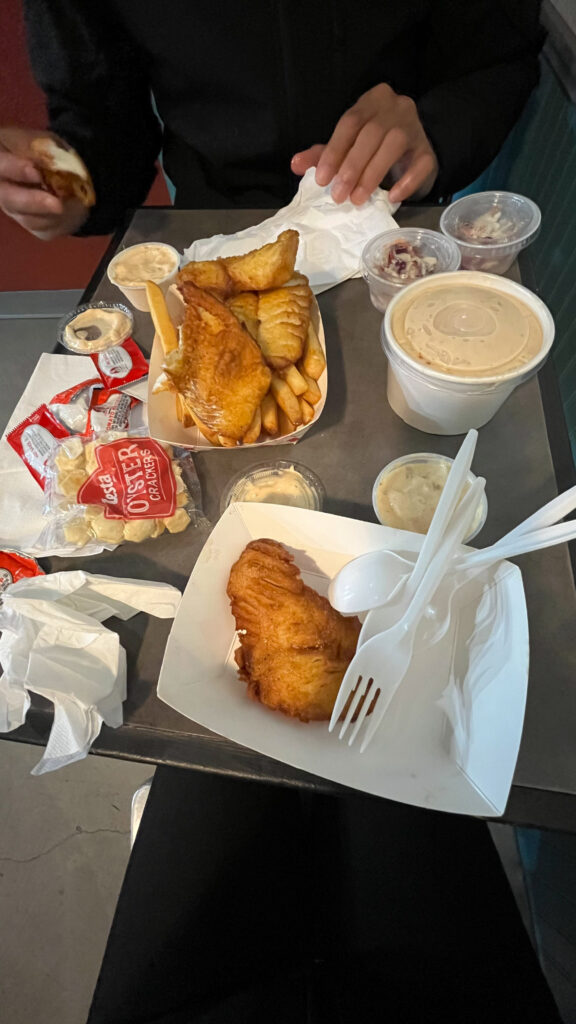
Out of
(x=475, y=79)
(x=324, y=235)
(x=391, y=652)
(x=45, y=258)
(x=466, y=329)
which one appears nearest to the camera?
(x=391, y=652)

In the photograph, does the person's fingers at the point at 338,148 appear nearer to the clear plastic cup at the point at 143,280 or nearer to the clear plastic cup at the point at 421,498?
the clear plastic cup at the point at 143,280

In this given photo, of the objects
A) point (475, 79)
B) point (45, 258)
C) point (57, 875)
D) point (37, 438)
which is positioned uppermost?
point (475, 79)

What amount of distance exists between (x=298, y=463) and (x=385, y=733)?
2.02ft

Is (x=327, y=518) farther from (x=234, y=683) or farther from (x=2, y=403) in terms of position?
(x=2, y=403)

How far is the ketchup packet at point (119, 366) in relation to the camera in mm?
1379

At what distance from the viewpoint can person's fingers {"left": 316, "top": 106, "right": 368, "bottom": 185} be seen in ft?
5.02

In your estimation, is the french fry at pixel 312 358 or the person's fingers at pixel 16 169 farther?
the person's fingers at pixel 16 169

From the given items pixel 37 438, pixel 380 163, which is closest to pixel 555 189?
pixel 380 163

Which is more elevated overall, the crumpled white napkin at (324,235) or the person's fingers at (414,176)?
the person's fingers at (414,176)

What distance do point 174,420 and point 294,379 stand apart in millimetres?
307

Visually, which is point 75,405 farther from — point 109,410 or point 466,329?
point 466,329

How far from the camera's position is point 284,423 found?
4.07 ft

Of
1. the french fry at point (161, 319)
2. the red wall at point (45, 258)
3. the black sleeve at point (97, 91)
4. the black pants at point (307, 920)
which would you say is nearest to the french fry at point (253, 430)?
the french fry at point (161, 319)

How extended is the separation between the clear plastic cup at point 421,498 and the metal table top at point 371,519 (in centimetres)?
8
